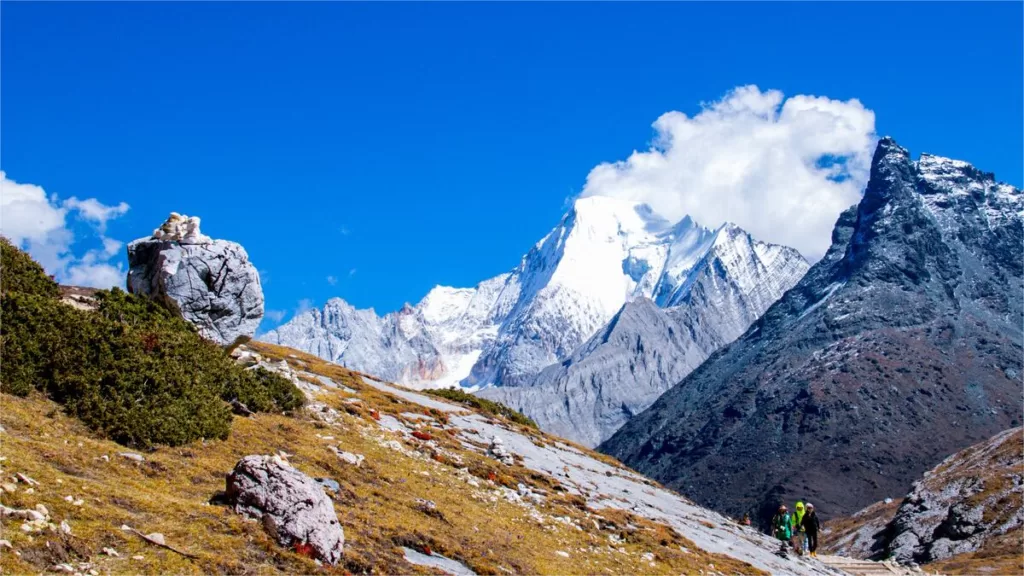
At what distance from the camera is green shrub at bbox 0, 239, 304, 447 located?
20.8 meters

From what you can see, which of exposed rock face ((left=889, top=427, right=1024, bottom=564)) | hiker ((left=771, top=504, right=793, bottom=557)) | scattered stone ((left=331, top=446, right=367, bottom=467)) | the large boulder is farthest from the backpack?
exposed rock face ((left=889, top=427, right=1024, bottom=564))

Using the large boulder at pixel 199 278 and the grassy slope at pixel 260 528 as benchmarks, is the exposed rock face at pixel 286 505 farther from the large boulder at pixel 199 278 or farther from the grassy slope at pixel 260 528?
the large boulder at pixel 199 278

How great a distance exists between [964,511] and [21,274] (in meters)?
108

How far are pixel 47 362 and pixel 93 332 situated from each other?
1507mm

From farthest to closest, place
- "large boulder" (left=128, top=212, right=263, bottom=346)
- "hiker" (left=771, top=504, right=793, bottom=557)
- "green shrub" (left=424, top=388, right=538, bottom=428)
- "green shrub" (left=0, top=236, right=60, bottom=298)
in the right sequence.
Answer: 1. "green shrub" (left=424, top=388, right=538, bottom=428)
2. "hiker" (left=771, top=504, right=793, bottom=557)
3. "large boulder" (left=128, top=212, right=263, bottom=346)
4. "green shrub" (left=0, top=236, right=60, bottom=298)

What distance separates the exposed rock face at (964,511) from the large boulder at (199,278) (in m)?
83.0

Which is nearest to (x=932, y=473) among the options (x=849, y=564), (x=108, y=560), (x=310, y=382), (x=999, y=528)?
(x=999, y=528)

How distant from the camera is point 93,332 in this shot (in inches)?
899

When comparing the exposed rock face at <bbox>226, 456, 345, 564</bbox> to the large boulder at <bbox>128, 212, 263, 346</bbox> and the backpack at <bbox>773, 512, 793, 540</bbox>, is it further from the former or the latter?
the backpack at <bbox>773, 512, 793, 540</bbox>

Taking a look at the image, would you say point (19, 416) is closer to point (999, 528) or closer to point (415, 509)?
point (415, 509)

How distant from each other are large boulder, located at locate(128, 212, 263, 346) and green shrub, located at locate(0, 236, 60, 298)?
3.96 m

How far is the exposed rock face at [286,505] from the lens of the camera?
16.8 metres

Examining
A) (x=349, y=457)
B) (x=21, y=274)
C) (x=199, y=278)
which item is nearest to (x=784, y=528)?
(x=349, y=457)

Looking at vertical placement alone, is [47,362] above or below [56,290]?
below
